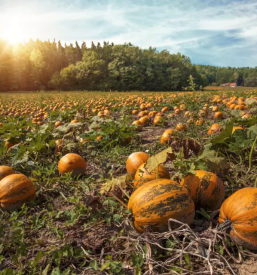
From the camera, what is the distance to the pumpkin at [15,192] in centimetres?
262

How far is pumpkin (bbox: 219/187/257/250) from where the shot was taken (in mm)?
1653

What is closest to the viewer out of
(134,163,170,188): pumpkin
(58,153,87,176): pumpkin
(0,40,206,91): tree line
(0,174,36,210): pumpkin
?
(134,163,170,188): pumpkin

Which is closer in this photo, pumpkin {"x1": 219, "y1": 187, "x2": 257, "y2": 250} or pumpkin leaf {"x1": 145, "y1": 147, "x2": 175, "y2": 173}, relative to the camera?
pumpkin {"x1": 219, "y1": 187, "x2": 257, "y2": 250}

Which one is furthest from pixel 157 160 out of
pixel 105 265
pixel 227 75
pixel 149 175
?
pixel 227 75

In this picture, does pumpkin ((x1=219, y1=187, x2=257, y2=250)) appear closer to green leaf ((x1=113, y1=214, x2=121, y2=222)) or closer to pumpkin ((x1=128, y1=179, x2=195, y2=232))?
pumpkin ((x1=128, y1=179, x2=195, y2=232))

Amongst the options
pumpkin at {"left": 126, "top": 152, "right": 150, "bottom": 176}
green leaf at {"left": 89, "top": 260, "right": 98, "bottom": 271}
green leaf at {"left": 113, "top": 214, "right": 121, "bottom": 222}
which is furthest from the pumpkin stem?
pumpkin at {"left": 126, "top": 152, "right": 150, "bottom": 176}

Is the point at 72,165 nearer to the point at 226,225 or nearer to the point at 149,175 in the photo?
the point at 149,175

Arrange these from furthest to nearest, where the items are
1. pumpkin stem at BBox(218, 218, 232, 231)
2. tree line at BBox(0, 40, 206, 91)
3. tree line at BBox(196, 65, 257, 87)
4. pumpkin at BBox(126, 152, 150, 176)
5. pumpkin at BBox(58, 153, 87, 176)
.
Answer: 1. tree line at BBox(196, 65, 257, 87)
2. tree line at BBox(0, 40, 206, 91)
3. pumpkin at BBox(58, 153, 87, 176)
4. pumpkin at BBox(126, 152, 150, 176)
5. pumpkin stem at BBox(218, 218, 232, 231)

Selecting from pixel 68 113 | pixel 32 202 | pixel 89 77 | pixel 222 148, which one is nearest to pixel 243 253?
pixel 222 148

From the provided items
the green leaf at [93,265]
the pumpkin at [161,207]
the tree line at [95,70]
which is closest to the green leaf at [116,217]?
the pumpkin at [161,207]

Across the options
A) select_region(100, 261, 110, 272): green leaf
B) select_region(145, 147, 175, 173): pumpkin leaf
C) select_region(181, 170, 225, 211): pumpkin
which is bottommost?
select_region(100, 261, 110, 272): green leaf

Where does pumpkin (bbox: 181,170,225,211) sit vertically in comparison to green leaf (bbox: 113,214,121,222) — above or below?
above

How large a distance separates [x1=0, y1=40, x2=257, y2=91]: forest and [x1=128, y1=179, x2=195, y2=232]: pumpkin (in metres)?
43.7

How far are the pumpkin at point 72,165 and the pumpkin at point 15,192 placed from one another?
0.70m
